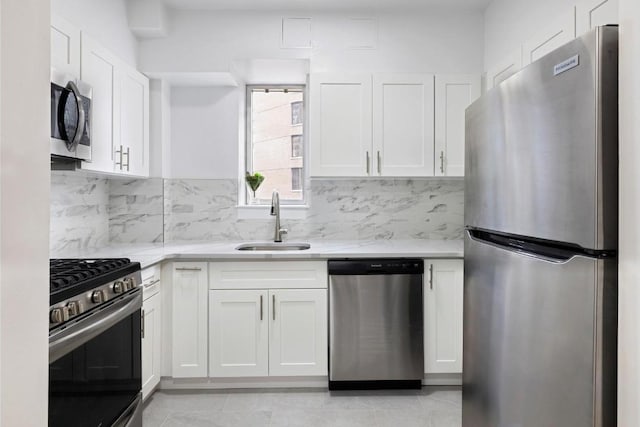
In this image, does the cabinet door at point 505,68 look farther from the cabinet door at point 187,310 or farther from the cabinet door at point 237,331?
the cabinet door at point 187,310

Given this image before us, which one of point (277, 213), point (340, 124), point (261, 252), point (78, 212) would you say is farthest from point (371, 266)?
point (78, 212)

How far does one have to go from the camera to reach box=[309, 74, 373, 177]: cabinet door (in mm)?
2916

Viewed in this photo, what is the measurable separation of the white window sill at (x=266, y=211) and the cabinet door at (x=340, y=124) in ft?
1.51

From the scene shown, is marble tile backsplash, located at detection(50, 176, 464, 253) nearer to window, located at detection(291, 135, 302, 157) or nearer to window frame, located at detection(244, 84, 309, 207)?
window frame, located at detection(244, 84, 309, 207)

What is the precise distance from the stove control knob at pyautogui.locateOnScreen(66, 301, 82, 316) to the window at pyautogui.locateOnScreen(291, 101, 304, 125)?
2.39 metres

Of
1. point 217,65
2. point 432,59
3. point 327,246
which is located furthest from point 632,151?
point 217,65

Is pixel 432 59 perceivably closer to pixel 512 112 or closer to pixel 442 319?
pixel 442 319

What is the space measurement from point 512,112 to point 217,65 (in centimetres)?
231

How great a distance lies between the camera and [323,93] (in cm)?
292

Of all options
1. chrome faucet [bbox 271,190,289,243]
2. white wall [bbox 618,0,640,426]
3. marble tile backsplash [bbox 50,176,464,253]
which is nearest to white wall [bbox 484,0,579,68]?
marble tile backsplash [bbox 50,176,464,253]

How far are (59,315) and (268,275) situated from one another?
1357 mm

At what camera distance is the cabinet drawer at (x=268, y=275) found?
261 centimetres

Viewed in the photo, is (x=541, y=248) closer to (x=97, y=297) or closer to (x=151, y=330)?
(x=97, y=297)

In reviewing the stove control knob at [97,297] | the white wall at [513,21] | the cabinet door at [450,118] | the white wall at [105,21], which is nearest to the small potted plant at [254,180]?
the white wall at [105,21]
